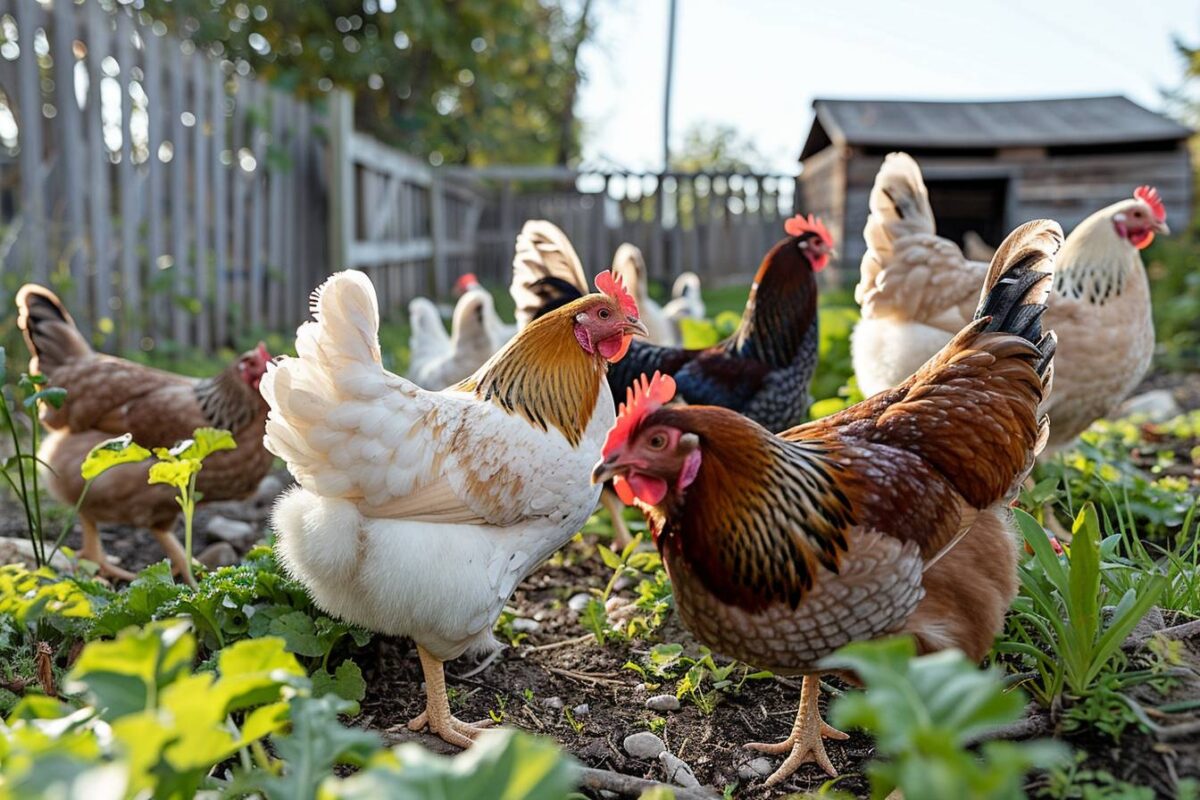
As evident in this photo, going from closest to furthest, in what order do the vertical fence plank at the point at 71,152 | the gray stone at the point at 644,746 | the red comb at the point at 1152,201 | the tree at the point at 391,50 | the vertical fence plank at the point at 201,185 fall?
the gray stone at the point at 644,746
the red comb at the point at 1152,201
the vertical fence plank at the point at 71,152
the vertical fence plank at the point at 201,185
the tree at the point at 391,50

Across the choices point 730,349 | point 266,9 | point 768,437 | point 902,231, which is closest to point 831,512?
point 768,437

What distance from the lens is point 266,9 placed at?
42.9 feet

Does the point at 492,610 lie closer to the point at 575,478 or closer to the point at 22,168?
the point at 575,478

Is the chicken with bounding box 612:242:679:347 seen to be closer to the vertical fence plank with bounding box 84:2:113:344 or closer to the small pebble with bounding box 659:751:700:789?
the vertical fence plank with bounding box 84:2:113:344

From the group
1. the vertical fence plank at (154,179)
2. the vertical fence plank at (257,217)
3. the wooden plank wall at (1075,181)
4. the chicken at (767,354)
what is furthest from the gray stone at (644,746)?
the wooden plank wall at (1075,181)

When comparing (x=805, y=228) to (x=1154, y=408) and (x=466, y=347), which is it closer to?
(x=466, y=347)

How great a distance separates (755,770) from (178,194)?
21.0 feet

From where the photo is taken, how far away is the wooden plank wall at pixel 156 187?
5672mm

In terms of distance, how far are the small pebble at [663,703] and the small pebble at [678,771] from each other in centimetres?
27

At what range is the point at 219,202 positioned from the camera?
298 inches

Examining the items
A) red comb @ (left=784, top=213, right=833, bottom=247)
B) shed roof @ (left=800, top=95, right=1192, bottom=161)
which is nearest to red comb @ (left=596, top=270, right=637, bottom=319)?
red comb @ (left=784, top=213, right=833, bottom=247)

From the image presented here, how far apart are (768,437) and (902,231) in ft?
9.64

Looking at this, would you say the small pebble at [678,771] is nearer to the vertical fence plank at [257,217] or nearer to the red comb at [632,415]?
the red comb at [632,415]

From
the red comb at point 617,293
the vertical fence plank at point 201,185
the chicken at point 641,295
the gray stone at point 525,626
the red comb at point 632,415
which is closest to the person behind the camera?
the red comb at point 632,415
